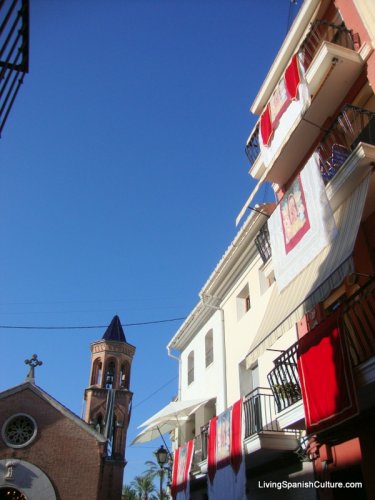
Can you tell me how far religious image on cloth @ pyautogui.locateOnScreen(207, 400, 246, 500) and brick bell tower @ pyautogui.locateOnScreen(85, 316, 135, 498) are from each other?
20153mm

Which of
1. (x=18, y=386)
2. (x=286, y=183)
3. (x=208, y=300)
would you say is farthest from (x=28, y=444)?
(x=286, y=183)

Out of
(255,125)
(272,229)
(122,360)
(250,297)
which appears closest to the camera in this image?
(272,229)

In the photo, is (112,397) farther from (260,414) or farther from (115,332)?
(260,414)

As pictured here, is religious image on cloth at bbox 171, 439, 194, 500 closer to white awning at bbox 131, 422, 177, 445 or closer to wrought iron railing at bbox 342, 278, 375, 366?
white awning at bbox 131, 422, 177, 445

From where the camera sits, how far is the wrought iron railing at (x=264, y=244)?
11664 mm

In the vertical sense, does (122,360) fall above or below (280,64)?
above

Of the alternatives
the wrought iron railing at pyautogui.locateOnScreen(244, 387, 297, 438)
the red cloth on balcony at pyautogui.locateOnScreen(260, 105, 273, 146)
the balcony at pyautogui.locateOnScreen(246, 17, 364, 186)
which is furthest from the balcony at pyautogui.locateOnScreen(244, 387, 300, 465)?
the red cloth on balcony at pyautogui.locateOnScreen(260, 105, 273, 146)

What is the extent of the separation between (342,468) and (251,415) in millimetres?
3347

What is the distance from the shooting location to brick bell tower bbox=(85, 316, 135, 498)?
99.7 feet

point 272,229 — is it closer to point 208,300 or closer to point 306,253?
point 306,253

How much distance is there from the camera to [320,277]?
7238mm

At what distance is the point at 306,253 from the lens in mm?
8000

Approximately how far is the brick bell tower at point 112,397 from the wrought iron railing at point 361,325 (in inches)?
1072

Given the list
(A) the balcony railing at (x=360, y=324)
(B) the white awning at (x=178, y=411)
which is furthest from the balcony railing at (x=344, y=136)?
(B) the white awning at (x=178, y=411)
